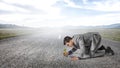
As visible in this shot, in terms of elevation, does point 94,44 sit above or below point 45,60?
above

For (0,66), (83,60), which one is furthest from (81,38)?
(0,66)

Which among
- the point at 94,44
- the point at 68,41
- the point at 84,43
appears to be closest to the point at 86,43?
the point at 84,43

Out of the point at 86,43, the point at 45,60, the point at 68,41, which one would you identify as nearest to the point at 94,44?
the point at 86,43

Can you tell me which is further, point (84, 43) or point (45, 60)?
point (45, 60)

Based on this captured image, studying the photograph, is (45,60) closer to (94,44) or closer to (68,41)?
(68,41)

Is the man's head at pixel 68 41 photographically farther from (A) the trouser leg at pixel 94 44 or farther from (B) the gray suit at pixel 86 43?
(A) the trouser leg at pixel 94 44

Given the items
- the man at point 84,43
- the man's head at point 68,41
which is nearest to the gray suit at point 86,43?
the man at point 84,43

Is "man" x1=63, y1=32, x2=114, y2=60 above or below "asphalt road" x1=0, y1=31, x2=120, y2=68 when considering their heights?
above

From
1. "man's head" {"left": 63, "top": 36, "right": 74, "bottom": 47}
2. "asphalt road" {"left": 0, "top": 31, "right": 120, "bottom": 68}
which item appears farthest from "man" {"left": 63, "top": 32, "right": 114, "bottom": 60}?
"asphalt road" {"left": 0, "top": 31, "right": 120, "bottom": 68}

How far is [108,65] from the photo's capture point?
853cm

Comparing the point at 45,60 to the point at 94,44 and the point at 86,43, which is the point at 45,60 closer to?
the point at 86,43

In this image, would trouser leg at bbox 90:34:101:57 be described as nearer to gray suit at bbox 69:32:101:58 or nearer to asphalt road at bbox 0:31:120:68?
gray suit at bbox 69:32:101:58

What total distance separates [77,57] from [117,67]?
239cm

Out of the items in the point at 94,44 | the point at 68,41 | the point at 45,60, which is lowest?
the point at 45,60
